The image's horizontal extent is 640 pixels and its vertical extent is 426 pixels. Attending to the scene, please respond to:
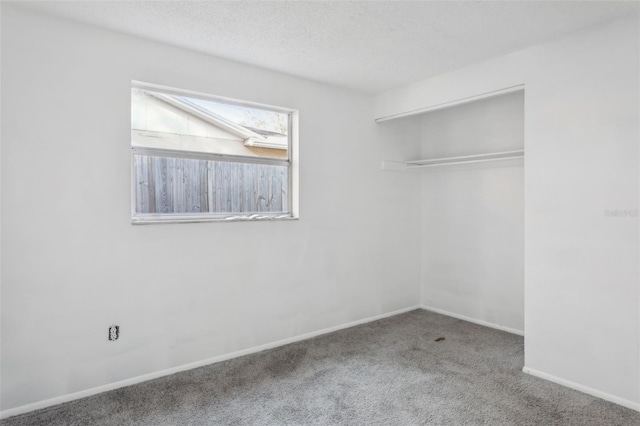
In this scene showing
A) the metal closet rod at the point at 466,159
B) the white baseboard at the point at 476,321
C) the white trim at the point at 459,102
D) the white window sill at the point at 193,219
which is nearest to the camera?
the white window sill at the point at 193,219

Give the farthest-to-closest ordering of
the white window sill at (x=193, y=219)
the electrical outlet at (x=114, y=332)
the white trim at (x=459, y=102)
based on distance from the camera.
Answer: the white trim at (x=459, y=102) < the white window sill at (x=193, y=219) < the electrical outlet at (x=114, y=332)

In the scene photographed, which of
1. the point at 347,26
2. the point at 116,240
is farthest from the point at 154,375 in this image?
the point at 347,26

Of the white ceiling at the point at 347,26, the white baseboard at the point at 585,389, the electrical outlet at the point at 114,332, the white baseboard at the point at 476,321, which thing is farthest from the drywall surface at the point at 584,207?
the electrical outlet at the point at 114,332

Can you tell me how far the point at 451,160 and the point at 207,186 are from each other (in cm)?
267

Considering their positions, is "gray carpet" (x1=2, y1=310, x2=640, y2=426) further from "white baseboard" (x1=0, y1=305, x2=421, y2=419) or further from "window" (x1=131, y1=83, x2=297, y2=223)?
"window" (x1=131, y1=83, x2=297, y2=223)

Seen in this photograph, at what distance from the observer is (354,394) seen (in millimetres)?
2729

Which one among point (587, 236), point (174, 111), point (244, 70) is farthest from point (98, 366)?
point (587, 236)

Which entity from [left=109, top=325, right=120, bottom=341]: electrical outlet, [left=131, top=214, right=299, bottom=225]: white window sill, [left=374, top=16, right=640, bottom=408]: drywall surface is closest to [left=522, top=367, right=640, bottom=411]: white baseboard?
[left=374, top=16, right=640, bottom=408]: drywall surface

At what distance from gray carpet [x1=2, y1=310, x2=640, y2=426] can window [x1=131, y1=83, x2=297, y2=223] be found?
1.24m

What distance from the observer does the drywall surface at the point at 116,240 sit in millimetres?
2479

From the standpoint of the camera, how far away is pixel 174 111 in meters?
3.16

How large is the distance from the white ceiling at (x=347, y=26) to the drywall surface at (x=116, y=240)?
0.24m

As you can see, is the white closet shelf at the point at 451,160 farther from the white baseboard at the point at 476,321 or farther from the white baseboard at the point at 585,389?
the white baseboard at the point at 585,389

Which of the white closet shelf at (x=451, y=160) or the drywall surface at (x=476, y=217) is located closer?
the white closet shelf at (x=451, y=160)
